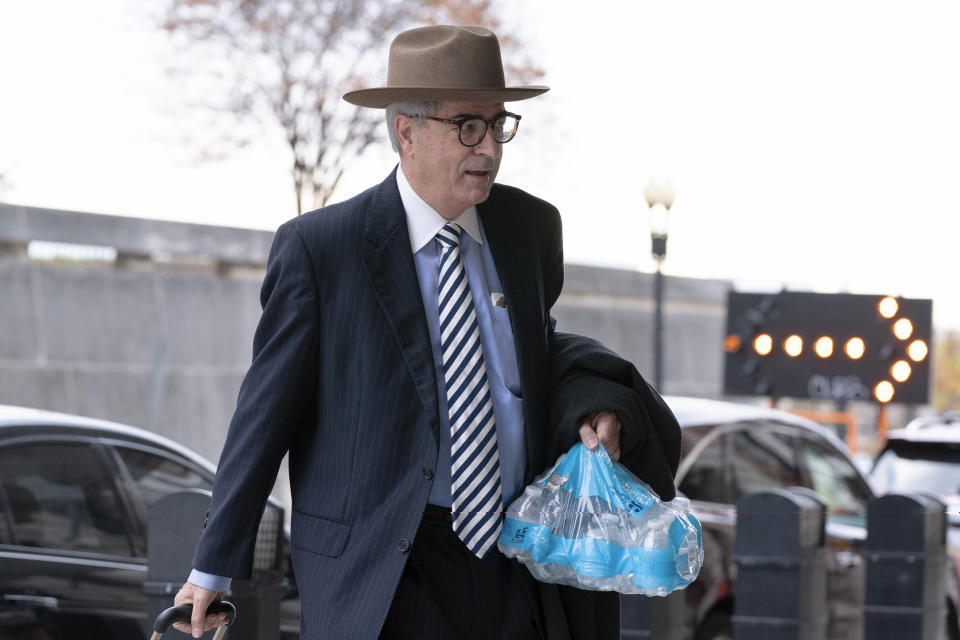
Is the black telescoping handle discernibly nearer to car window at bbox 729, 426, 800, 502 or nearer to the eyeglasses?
the eyeglasses

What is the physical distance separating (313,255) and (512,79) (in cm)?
1735

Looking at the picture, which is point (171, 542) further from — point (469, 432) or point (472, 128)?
point (472, 128)

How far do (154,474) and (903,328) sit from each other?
241 inches

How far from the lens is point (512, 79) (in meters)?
19.8

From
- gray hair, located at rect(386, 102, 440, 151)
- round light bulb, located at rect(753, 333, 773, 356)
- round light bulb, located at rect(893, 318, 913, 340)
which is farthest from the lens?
round light bulb, located at rect(753, 333, 773, 356)

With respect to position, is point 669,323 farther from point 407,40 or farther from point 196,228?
point 407,40

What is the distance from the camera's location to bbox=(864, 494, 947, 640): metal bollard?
624 centimetres

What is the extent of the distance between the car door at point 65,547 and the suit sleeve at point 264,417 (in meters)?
1.85

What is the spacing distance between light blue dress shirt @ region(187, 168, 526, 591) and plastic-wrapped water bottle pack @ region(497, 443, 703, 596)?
0.29ft

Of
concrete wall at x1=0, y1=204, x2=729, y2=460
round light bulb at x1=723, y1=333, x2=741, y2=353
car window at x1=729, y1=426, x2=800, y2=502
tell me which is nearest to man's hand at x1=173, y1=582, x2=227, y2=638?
car window at x1=729, y1=426, x2=800, y2=502

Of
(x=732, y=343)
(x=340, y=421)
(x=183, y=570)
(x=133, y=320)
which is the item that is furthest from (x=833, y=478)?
(x=133, y=320)

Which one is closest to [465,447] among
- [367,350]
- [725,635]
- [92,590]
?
[367,350]

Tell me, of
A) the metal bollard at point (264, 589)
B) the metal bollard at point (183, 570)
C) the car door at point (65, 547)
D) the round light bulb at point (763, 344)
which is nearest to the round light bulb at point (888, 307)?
the round light bulb at point (763, 344)

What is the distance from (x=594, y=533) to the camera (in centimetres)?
274
